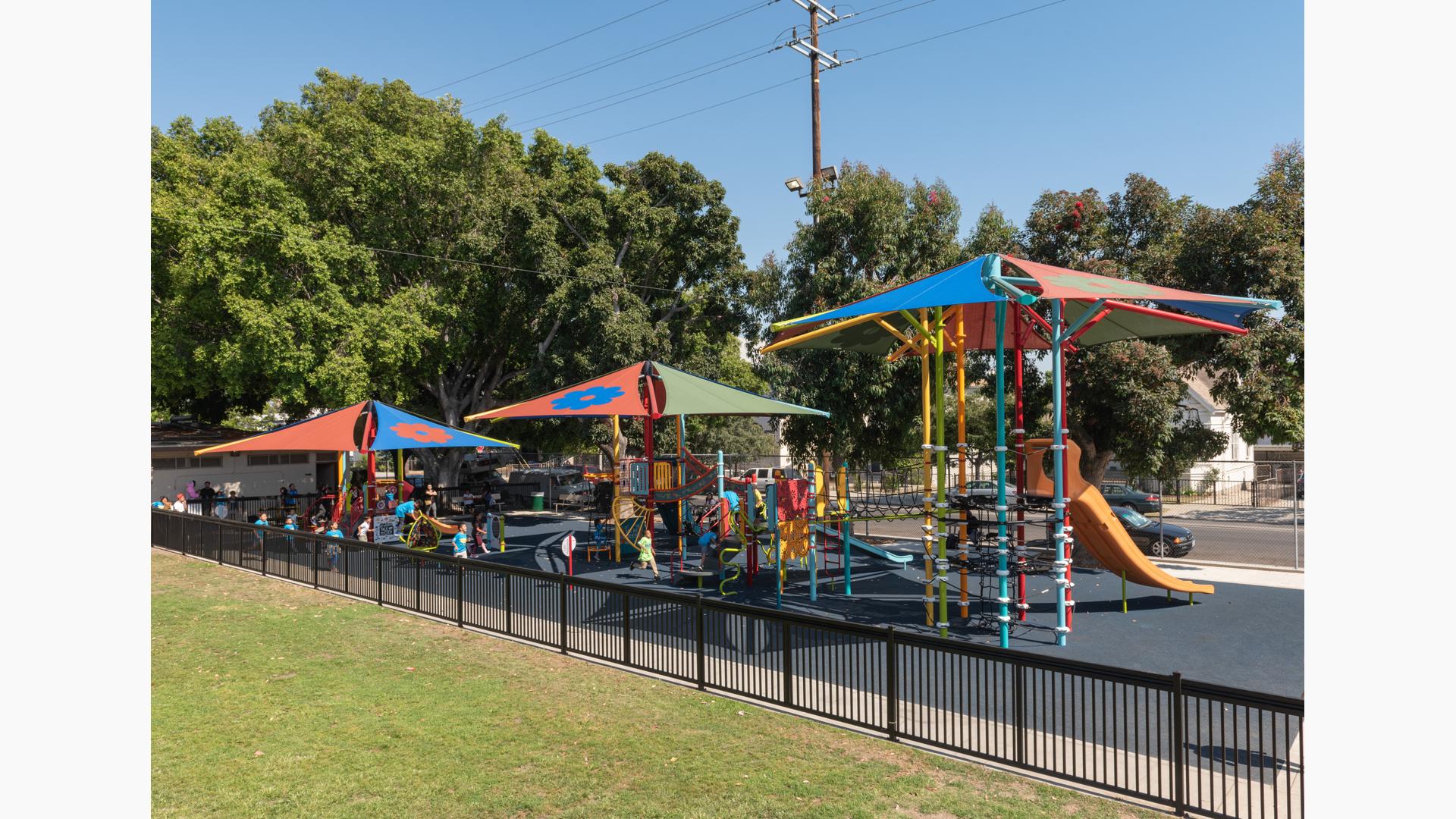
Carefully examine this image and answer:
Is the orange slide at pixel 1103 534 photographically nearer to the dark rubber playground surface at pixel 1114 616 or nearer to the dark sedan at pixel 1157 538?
the dark rubber playground surface at pixel 1114 616

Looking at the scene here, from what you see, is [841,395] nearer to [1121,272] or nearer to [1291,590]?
[1121,272]

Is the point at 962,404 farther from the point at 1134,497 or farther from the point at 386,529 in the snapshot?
the point at 1134,497

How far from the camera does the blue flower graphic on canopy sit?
1962cm

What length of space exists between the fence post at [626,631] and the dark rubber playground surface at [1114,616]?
184 inches

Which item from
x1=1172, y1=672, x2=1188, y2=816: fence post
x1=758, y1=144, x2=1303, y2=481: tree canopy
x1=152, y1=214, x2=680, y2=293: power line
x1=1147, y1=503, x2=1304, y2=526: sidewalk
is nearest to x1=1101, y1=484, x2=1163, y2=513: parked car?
x1=1147, y1=503, x2=1304, y2=526: sidewalk

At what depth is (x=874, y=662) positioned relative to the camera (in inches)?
337

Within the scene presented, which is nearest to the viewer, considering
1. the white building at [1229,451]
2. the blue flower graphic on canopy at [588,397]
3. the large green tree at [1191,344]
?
the large green tree at [1191,344]

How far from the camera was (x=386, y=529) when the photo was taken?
20203mm

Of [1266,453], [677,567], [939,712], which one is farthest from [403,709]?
[1266,453]

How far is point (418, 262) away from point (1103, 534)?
988 inches

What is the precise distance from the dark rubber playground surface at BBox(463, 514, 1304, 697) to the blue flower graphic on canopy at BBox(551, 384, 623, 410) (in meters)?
3.73

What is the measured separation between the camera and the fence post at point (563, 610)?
1102 cm

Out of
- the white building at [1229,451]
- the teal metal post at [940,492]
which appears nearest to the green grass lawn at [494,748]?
the teal metal post at [940,492]

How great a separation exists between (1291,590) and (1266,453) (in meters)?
38.2
